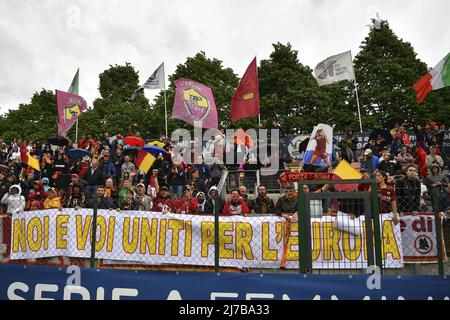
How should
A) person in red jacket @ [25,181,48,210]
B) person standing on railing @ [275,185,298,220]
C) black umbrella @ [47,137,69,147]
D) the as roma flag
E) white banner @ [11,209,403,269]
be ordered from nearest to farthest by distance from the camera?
1. white banner @ [11,209,403,269]
2. person standing on railing @ [275,185,298,220]
3. person in red jacket @ [25,181,48,210]
4. the as roma flag
5. black umbrella @ [47,137,69,147]

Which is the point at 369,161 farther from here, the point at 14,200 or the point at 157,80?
the point at 157,80

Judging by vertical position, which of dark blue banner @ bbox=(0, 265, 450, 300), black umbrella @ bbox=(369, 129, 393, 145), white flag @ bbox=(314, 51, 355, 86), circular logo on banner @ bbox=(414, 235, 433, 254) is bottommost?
dark blue banner @ bbox=(0, 265, 450, 300)

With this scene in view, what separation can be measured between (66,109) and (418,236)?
16.8 metres

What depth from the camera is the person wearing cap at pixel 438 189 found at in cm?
608

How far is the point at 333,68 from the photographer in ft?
62.9

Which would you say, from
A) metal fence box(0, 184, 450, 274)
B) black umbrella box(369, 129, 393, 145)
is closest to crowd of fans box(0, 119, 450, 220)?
black umbrella box(369, 129, 393, 145)

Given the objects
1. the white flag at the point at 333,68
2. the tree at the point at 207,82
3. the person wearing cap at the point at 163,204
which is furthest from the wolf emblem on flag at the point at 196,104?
the tree at the point at 207,82

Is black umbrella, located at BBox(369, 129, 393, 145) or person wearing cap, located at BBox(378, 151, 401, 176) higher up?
black umbrella, located at BBox(369, 129, 393, 145)

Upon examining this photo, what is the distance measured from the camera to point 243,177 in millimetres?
14961

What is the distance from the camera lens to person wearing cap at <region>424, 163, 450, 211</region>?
19.9ft

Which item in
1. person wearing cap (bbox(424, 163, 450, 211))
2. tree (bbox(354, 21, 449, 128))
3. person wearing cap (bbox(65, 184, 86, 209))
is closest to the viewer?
person wearing cap (bbox(424, 163, 450, 211))

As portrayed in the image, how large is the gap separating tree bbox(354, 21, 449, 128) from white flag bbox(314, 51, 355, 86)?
43.3ft

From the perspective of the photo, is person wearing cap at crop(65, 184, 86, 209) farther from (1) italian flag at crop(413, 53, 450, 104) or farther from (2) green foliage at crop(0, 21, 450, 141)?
(2) green foliage at crop(0, 21, 450, 141)
